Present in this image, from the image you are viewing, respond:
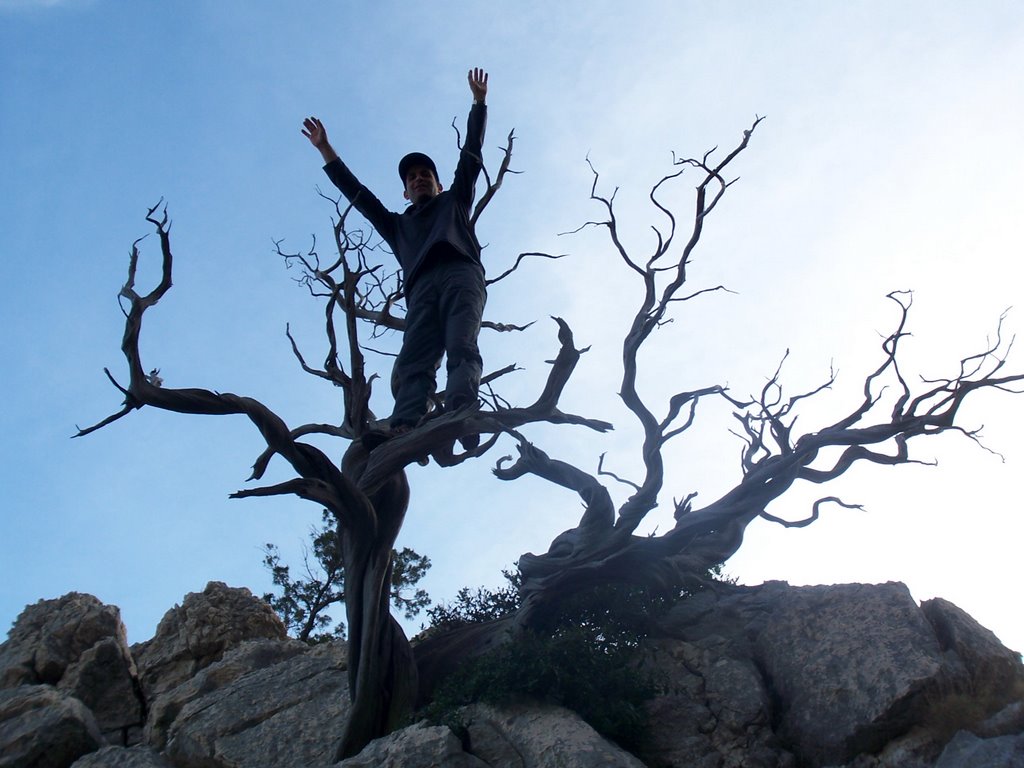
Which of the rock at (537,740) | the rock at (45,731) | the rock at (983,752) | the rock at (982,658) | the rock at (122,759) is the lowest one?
the rock at (983,752)

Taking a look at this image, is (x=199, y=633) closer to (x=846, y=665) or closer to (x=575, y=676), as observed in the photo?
(x=575, y=676)

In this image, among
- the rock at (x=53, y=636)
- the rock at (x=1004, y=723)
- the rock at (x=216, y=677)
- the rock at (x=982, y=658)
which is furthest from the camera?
the rock at (x=53, y=636)

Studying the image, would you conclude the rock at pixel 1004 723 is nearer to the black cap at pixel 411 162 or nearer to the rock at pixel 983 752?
the rock at pixel 983 752

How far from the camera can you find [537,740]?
5.88m

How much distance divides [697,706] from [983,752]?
1961 millimetres

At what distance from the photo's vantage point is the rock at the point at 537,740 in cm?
558

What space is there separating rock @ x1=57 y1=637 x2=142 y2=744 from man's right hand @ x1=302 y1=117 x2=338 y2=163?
5574 mm

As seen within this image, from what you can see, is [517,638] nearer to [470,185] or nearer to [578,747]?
[578,747]

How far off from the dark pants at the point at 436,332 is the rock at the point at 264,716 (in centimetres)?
252

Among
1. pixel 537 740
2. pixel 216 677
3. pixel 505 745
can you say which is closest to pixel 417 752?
pixel 505 745

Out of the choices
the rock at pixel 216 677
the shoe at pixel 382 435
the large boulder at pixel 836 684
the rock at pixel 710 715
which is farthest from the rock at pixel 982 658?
the rock at pixel 216 677

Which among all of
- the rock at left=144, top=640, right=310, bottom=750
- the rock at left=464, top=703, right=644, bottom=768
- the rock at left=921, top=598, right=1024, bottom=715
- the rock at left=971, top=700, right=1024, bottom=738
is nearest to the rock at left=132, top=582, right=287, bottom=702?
the rock at left=144, top=640, right=310, bottom=750

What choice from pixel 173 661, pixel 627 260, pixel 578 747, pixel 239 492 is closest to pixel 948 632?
pixel 578 747

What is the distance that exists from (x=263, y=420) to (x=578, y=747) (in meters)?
2.88
